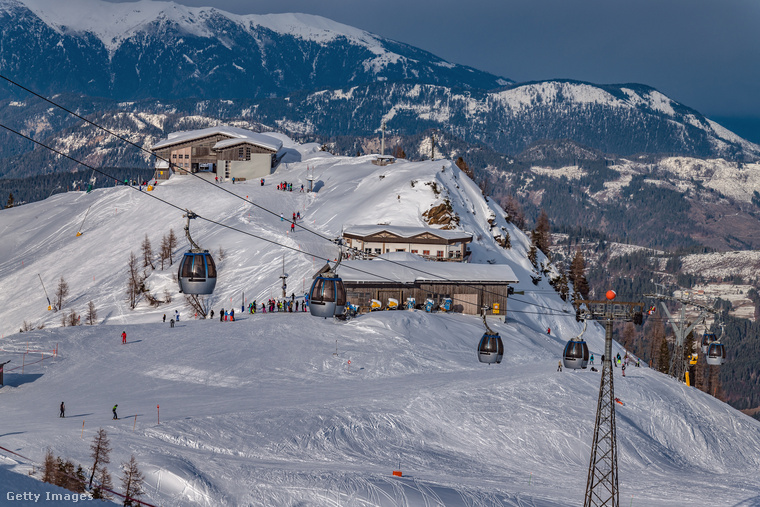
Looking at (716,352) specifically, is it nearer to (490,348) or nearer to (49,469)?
(490,348)

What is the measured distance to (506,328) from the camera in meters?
69.6

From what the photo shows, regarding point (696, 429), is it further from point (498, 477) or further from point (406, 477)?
point (406, 477)

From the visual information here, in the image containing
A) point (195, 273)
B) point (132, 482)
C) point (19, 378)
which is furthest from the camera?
point (19, 378)

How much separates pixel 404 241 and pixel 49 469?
5981 cm

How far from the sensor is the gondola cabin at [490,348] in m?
38.5

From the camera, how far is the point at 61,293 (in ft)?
278

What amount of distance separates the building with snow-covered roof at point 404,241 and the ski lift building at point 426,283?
9.13 m

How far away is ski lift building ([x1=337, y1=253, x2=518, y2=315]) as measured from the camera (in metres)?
68.6

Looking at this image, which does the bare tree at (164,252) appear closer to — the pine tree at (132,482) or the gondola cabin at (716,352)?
the gondola cabin at (716,352)

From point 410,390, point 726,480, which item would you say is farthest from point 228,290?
point 726,480

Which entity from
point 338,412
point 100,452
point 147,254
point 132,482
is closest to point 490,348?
point 338,412

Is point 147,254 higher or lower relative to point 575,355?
Answer: higher
